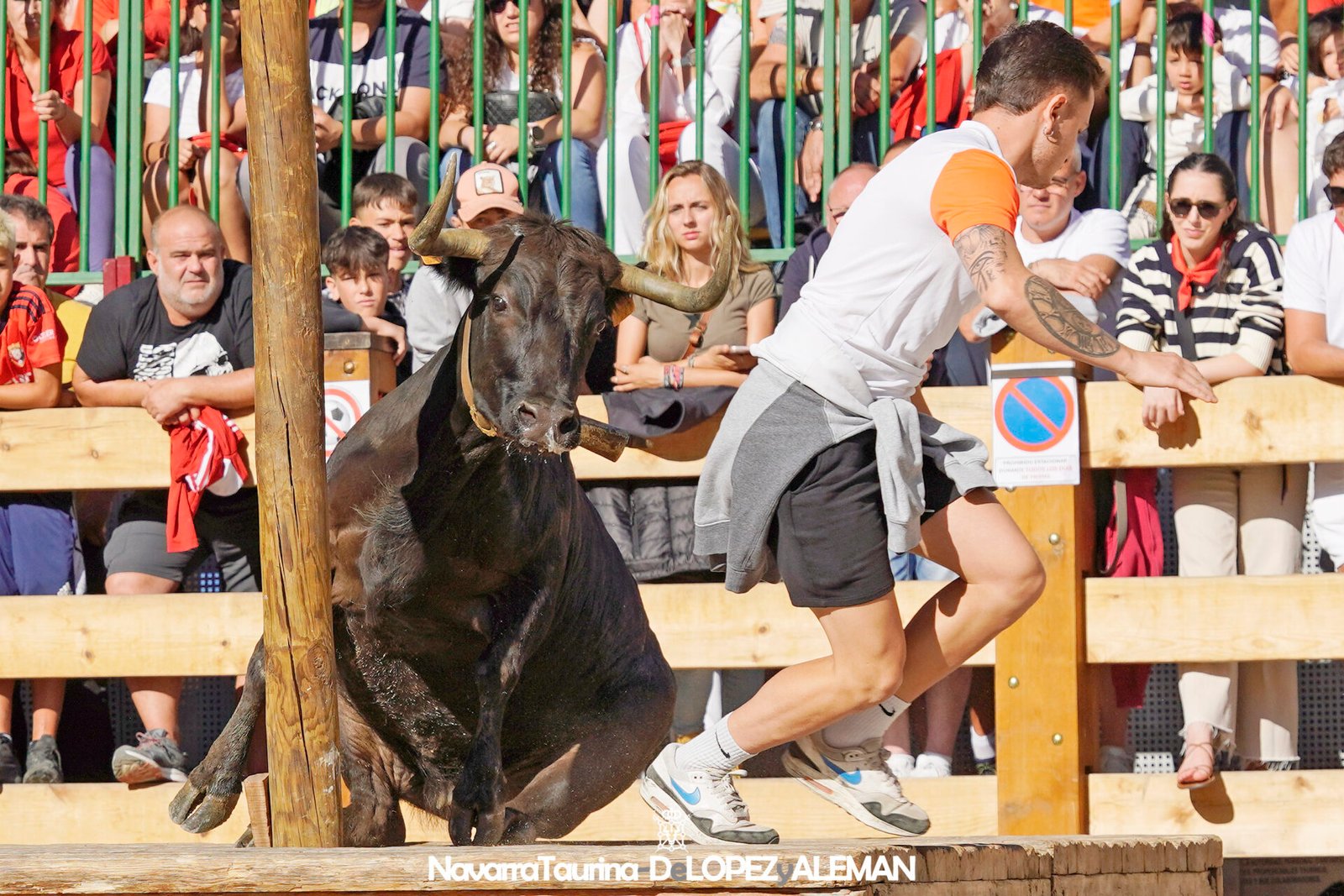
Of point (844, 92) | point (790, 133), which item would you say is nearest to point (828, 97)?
point (844, 92)

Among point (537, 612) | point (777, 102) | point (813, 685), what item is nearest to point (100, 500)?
point (537, 612)

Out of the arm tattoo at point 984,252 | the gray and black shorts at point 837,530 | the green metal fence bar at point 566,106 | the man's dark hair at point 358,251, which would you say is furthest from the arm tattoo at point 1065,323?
the green metal fence bar at point 566,106

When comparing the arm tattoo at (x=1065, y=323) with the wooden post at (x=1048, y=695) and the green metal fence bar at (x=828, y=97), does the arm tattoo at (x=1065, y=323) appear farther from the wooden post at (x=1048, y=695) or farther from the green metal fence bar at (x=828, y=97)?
the green metal fence bar at (x=828, y=97)

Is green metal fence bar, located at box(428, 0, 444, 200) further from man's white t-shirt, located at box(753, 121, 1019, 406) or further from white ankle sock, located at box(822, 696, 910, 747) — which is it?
white ankle sock, located at box(822, 696, 910, 747)

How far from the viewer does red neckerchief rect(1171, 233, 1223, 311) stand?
6.03 metres

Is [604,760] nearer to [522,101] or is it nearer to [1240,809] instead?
[1240,809]

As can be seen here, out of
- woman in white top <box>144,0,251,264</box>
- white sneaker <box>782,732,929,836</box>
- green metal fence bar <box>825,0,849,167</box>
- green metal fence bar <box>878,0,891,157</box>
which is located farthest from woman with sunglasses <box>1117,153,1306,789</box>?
woman in white top <box>144,0,251,264</box>

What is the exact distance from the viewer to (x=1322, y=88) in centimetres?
732

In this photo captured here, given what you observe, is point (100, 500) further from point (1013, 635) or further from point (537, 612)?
Result: point (1013, 635)

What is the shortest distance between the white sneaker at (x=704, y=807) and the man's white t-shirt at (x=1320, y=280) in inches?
117

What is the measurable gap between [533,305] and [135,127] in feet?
11.6

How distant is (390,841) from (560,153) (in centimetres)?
341

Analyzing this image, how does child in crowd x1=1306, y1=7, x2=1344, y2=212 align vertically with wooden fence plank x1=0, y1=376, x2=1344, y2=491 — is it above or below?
above

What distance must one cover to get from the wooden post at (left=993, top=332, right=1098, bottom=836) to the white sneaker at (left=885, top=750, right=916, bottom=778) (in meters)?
0.48
